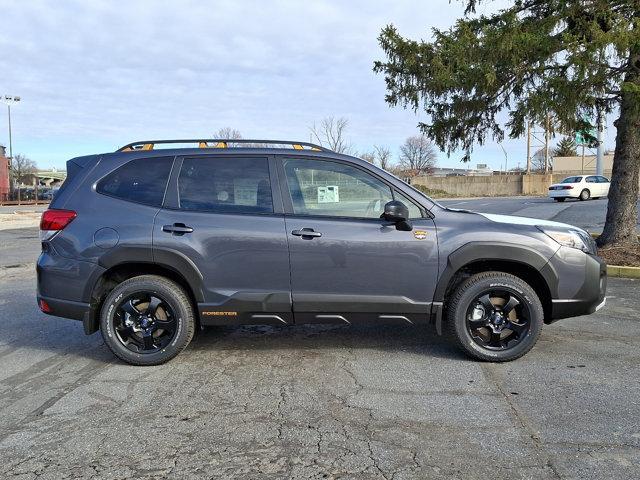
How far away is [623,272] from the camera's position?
27.6ft

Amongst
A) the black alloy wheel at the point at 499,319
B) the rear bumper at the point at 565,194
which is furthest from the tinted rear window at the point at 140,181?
the rear bumper at the point at 565,194

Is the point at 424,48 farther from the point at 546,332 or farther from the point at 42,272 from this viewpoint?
the point at 42,272

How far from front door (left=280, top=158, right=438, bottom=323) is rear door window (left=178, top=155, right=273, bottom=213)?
27 cm

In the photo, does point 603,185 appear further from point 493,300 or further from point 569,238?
point 493,300

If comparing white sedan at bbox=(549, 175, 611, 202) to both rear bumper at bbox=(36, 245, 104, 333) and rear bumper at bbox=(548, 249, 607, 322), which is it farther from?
rear bumper at bbox=(36, 245, 104, 333)

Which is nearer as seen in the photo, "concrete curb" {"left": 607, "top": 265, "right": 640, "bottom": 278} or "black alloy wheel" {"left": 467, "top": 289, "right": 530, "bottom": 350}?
"black alloy wheel" {"left": 467, "top": 289, "right": 530, "bottom": 350}

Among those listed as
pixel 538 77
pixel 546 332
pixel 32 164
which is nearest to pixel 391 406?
pixel 546 332

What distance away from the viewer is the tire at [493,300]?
4.38m

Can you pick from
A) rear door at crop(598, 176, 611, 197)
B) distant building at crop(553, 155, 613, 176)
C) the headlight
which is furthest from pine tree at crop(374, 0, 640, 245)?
distant building at crop(553, 155, 613, 176)

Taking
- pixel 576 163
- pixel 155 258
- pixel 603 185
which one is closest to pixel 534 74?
pixel 155 258

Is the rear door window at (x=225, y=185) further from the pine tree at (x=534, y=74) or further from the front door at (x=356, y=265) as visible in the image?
the pine tree at (x=534, y=74)

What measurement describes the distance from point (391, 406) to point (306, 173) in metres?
2.08

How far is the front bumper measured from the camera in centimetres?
439

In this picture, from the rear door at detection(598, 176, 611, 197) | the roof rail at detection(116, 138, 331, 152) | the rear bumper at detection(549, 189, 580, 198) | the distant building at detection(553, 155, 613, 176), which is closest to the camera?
the roof rail at detection(116, 138, 331, 152)
